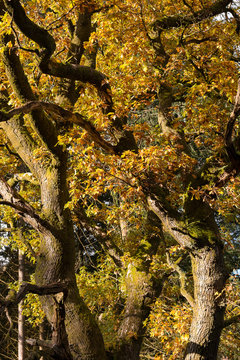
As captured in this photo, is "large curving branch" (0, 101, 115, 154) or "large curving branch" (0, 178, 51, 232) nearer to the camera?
"large curving branch" (0, 101, 115, 154)

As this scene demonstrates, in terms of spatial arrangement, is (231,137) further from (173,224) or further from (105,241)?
(105,241)

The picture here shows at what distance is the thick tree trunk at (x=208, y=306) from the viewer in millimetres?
4602

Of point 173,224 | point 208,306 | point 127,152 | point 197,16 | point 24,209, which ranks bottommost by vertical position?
point 208,306

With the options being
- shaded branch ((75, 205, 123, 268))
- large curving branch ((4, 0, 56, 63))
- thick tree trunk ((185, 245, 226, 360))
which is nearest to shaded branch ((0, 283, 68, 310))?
thick tree trunk ((185, 245, 226, 360))

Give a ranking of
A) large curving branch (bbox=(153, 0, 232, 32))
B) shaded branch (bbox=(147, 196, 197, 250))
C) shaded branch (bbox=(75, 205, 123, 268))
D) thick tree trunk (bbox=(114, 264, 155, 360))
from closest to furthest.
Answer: shaded branch (bbox=(147, 196, 197, 250)), large curving branch (bbox=(153, 0, 232, 32)), thick tree trunk (bbox=(114, 264, 155, 360)), shaded branch (bbox=(75, 205, 123, 268))

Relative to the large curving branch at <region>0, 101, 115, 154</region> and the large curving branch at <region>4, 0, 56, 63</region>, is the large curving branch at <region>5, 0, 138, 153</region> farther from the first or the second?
the large curving branch at <region>0, 101, 115, 154</region>

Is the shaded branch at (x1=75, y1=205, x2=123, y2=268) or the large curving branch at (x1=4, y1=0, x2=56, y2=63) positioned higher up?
the large curving branch at (x1=4, y1=0, x2=56, y2=63)

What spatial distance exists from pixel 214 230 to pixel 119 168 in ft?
5.53

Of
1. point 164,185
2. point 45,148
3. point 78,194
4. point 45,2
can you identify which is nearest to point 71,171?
point 45,148

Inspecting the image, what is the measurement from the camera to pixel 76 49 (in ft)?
20.0

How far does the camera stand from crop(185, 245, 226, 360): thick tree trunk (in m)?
4.60

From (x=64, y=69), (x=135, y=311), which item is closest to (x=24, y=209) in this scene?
(x=64, y=69)

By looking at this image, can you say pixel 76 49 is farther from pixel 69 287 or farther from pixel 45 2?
pixel 69 287

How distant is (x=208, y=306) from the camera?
15.2 feet
